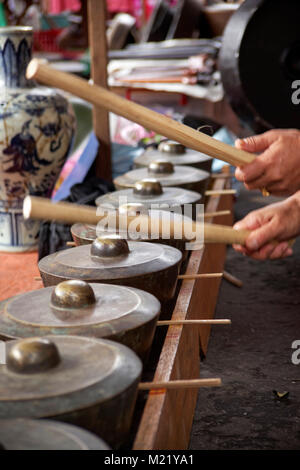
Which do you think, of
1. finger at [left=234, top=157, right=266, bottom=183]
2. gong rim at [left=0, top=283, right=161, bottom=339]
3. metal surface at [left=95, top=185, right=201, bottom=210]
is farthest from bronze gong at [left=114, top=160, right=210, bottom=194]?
gong rim at [left=0, top=283, right=161, bottom=339]

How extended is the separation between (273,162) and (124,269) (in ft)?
1.82

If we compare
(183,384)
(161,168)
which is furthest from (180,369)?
(161,168)

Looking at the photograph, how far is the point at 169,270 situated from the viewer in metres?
1.73

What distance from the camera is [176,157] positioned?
10.4 ft

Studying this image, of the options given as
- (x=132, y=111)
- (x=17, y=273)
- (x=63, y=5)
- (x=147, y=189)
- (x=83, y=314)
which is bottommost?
(x=17, y=273)

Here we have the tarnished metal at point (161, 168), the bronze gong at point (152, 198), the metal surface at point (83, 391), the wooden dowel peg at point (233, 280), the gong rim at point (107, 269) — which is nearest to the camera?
the metal surface at point (83, 391)

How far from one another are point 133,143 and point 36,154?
65.7 inches

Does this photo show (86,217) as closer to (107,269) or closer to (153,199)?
(107,269)

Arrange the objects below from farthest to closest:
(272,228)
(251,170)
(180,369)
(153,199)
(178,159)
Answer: (178,159) < (153,199) < (251,170) < (272,228) < (180,369)

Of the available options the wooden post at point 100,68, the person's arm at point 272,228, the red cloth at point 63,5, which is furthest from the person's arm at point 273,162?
the red cloth at point 63,5

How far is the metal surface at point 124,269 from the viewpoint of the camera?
1.65m

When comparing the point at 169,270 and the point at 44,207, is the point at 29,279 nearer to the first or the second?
the point at 169,270

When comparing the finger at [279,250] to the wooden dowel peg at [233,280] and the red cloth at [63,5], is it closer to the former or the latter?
the wooden dowel peg at [233,280]

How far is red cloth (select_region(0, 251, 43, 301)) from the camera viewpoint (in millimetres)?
2438
